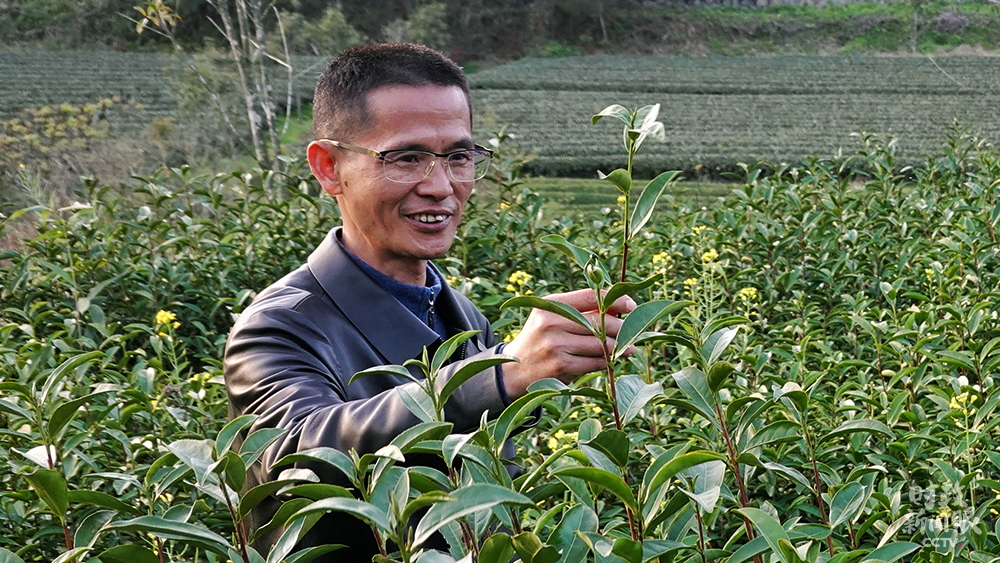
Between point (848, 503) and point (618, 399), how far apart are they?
35 cm

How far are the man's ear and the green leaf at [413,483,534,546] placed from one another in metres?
1.07

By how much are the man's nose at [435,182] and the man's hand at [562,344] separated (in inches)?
22.0

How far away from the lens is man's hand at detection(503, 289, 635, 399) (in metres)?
1.02

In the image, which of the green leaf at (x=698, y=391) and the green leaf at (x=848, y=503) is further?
the green leaf at (x=848, y=503)

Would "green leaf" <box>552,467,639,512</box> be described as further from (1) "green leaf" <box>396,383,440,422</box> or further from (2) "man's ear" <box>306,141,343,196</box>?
(2) "man's ear" <box>306,141,343,196</box>

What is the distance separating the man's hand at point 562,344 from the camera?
102 cm

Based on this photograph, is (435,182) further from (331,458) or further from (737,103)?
(737,103)

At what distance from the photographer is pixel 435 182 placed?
1569 mm

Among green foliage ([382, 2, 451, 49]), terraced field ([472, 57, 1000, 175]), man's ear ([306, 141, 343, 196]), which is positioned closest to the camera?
man's ear ([306, 141, 343, 196])

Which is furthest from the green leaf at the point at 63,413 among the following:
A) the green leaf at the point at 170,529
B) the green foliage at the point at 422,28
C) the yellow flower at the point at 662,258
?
the green foliage at the point at 422,28

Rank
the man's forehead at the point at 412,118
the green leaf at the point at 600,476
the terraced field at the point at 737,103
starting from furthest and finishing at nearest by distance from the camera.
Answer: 1. the terraced field at the point at 737,103
2. the man's forehead at the point at 412,118
3. the green leaf at the point at 600,476

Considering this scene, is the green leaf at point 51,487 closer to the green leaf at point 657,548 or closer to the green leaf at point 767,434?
the green leaf at point 657,548

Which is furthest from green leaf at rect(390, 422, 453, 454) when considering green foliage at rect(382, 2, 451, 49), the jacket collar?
green foliage at rect(382, 2, 451, 49)

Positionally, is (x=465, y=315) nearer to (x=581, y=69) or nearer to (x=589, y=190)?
(x=589, y=190)
